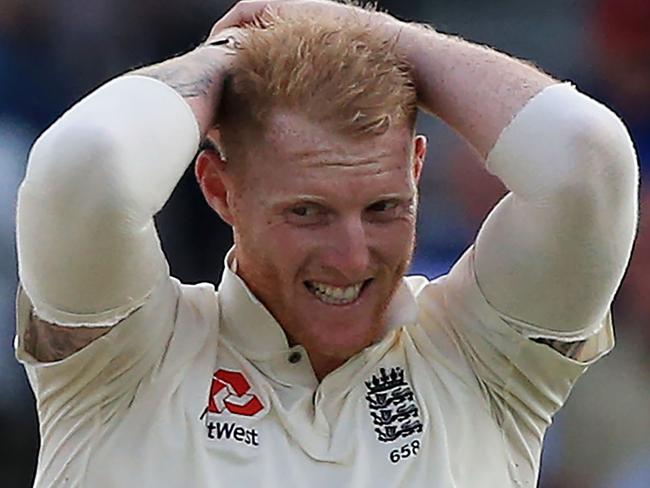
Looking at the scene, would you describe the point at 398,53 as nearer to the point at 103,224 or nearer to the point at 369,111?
the point at 369,111

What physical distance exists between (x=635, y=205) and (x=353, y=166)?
0.31 metres

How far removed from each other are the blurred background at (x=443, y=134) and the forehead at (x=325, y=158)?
1.61m

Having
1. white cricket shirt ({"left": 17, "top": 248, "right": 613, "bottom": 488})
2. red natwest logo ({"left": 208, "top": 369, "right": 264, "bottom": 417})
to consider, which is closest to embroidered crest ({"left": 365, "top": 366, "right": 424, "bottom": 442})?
white cricket shirt ({"left": 17, "top": 248, "right": 613, "bottom": 488})

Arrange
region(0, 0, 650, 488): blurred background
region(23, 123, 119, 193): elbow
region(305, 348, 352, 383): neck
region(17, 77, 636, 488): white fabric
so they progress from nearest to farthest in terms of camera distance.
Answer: region(23, 123, 119, 193): elbow, region(17, 77, 636, 488): white fabric, region(305, 348, 352, 383): neck, region(0, 0, 650, 488): blurred background

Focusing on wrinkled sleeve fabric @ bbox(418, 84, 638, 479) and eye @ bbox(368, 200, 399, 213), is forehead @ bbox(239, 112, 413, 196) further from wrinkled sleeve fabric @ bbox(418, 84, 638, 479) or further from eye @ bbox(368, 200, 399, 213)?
wrinkled sleeve fabric @ bbox(418, 84, 638, 479)

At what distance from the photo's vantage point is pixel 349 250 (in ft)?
A: 5.32

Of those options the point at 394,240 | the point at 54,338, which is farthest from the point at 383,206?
the point at 54,338

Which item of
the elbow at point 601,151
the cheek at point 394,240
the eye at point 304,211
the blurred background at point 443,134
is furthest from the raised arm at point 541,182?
the blurred background at point 443,134

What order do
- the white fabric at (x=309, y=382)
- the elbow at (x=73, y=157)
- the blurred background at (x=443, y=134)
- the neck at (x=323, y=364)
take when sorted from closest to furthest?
the elbow at (x=73, y=157) < the white fabric at (x=309, y=382) < the neck at (x=323, y=364) < the blurred background at (x=443, y=134)

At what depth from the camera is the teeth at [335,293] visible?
1.66 m

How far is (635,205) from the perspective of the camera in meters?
1.69

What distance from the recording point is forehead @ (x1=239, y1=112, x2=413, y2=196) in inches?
64.2

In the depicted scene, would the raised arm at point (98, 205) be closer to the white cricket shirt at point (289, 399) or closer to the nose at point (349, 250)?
the white cricket shirt at point (289, 399)

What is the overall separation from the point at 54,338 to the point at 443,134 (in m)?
1.98
